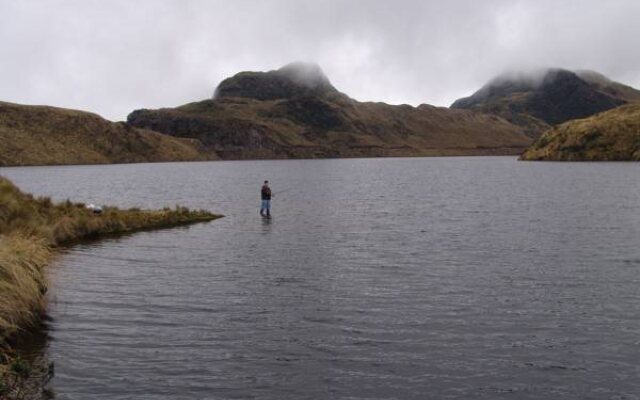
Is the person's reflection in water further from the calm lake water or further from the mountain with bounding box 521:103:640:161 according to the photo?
the mountain with bounding box 521:103:640:161

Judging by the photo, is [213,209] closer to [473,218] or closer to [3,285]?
[473,218]

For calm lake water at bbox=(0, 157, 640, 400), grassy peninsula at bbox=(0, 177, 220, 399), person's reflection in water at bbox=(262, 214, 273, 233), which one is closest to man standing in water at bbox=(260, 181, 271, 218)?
person's reflection in water at bbox=(262, 214, 273, 233)

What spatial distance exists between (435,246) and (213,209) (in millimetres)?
29234

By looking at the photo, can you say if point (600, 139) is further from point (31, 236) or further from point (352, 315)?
point (352, 315)

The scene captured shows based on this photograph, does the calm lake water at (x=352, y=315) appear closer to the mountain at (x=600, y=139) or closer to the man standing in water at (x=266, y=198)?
the man standing in water at (x=266, y=198)

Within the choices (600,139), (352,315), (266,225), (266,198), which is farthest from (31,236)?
(600,139)

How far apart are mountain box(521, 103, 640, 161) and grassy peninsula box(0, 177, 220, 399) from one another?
15687 centimetres

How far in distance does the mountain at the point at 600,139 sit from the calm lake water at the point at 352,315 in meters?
153

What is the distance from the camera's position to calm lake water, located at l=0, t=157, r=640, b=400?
13.3 m

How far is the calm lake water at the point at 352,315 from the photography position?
525 inches

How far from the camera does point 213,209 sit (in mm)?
56250

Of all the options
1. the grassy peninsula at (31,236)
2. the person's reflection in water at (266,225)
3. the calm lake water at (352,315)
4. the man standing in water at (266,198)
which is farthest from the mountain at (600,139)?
the grassy peninsula at (31,236)

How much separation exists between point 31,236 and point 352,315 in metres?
14.9

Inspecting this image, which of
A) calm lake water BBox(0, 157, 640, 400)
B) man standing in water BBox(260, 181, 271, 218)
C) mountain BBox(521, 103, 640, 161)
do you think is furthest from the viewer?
mountain BBox(521, 103, 640, 161)
